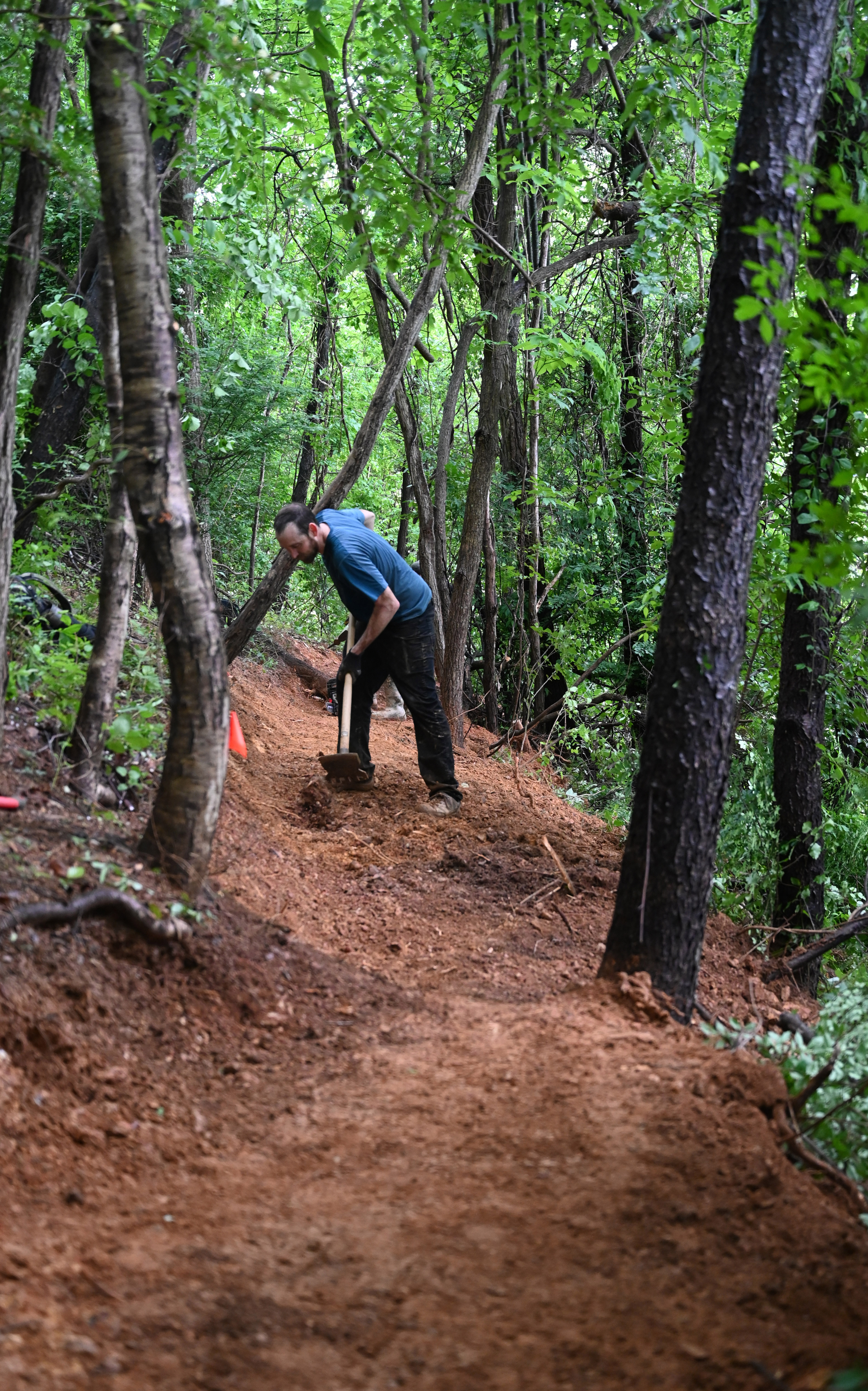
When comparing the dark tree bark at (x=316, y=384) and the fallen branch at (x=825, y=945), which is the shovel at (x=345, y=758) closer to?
the fallen branch at (x=825, y=945)

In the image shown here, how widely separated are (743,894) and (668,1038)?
322 cm

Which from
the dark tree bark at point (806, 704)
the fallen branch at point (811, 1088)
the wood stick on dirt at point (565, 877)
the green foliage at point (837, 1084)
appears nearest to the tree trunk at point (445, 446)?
the dark tree bark at point (806, 704)

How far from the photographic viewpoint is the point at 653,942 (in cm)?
397

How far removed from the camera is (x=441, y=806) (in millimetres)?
6844

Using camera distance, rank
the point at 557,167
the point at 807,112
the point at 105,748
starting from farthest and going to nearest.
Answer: the point at 557,167
the point at 105,748
the point at 807,112

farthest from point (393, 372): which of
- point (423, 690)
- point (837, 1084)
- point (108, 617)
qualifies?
point (837, 1084)

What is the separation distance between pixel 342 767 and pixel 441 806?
2.47ft

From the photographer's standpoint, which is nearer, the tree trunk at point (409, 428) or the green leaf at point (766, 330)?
the green leaf at point (766, 330)

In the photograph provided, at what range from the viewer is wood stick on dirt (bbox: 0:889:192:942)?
312 cm

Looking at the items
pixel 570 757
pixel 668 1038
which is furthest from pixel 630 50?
pixel 668 1038

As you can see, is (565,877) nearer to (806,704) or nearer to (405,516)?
(806,704)

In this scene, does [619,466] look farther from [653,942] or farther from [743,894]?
[653,942]

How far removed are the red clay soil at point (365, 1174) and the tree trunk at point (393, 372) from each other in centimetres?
295

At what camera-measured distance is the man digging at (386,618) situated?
6.48 metres
